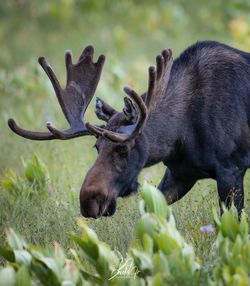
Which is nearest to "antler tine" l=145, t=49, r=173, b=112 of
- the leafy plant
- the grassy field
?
the grassy field

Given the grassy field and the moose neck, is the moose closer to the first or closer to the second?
the moose neck

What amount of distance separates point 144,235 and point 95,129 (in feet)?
3.73

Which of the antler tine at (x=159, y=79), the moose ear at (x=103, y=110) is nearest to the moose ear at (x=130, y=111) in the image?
the antler tine at (x=159, y=79)

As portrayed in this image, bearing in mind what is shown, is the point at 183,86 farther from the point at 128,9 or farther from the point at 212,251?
the point at 128,9

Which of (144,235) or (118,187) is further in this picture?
(118,187)

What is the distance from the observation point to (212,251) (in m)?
5.64

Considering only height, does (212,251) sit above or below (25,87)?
below

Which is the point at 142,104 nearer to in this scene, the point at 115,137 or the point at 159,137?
the point at 115,137

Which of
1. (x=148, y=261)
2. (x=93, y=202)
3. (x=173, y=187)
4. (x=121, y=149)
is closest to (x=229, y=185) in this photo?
(x=173, y=187)

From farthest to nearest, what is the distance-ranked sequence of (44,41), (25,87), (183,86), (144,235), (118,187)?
(44,41), (25,87), (183,86), (118,187), (144,235)

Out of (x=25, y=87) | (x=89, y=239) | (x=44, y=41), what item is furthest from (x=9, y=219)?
(x=44, y=41)

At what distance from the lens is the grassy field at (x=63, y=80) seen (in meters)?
6.84
